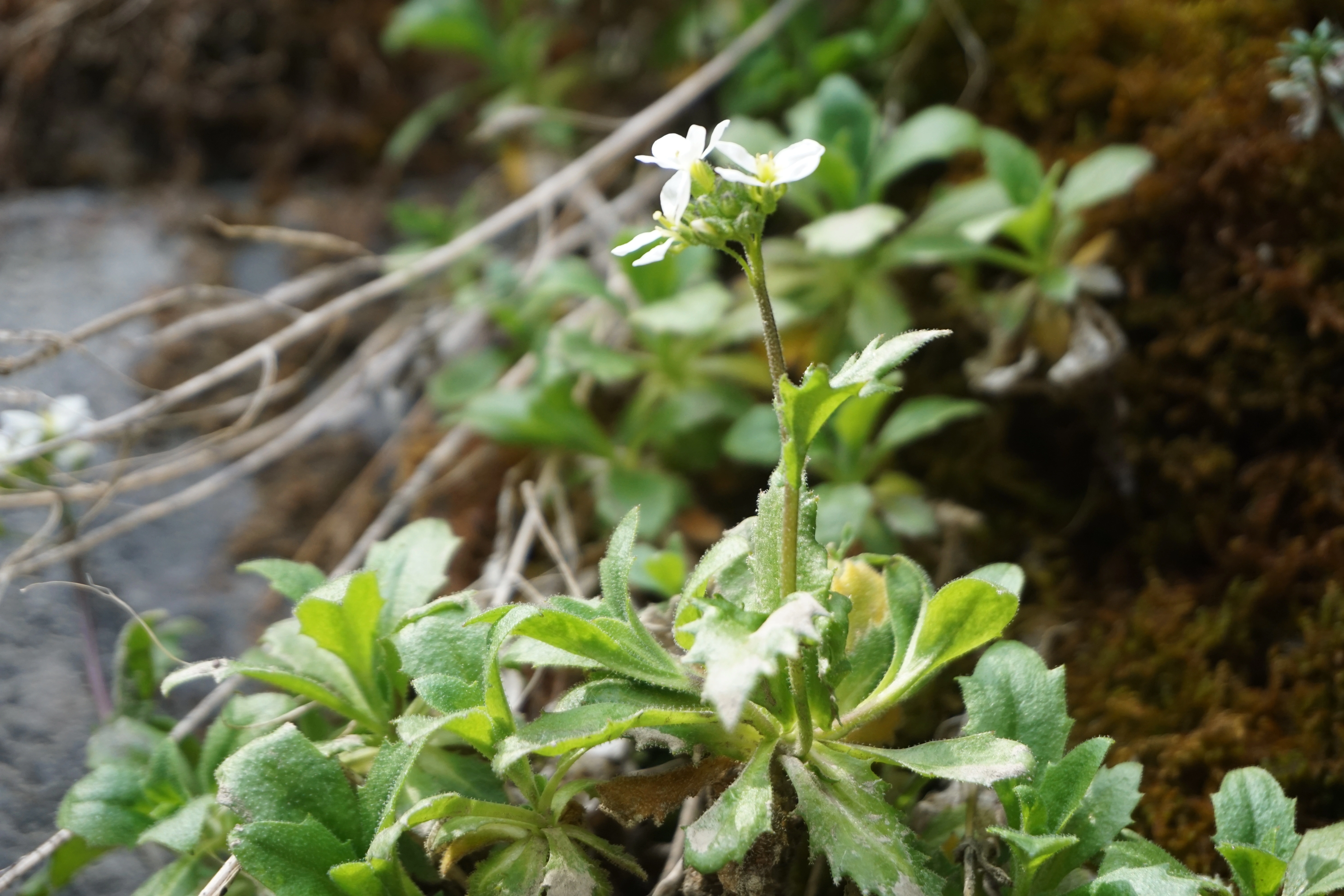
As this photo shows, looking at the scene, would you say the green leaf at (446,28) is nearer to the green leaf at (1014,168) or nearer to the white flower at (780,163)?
the green leaf at (1014,168)

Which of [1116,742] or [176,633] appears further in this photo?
[176,633]

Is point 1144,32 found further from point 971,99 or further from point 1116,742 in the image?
point 1116,742

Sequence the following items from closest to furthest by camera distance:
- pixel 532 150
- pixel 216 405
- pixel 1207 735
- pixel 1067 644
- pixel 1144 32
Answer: pixel 1207 735, pixel 1067 644, pixel 1144 32, pixel 216 405, pixel 532 150

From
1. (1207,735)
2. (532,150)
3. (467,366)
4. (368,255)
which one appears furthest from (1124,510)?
(532,150)

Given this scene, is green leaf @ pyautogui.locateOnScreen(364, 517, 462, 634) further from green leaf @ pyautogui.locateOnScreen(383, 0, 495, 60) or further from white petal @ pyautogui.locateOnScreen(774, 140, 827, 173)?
green leaf @ pyautogui.locateOnScreen(383, 0, 495, 60)

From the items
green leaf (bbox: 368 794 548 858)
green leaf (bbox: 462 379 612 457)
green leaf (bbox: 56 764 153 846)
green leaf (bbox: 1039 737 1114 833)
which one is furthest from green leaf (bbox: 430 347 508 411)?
green leaf (bbox: 1039 737 1114 833)

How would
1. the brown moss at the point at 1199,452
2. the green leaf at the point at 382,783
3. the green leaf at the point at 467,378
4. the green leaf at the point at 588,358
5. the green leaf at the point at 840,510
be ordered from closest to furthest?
the green leaf at the point at 382,783 < the brown moss at the point at 1199,452 < the green leaf at the point at 840,510 < the green leaf at the point at 588,358 < the green leaf at the point at 467,378

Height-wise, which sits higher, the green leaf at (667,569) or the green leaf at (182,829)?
the green leaf at (667,569)

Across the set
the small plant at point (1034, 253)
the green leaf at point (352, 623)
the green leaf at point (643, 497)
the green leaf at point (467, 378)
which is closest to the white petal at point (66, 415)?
the green leaf at point (467, 378)
